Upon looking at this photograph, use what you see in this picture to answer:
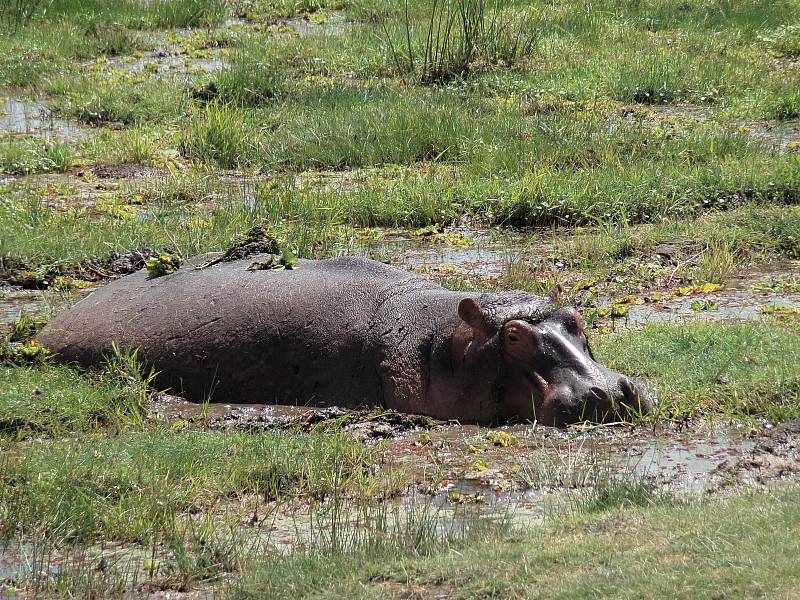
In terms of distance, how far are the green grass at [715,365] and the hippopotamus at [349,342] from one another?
35cm

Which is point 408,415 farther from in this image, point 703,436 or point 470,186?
point 470,186

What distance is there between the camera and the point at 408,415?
21.5ft

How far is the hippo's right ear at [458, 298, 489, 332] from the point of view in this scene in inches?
252

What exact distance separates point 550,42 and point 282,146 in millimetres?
5576

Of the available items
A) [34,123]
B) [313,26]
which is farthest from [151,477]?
[313,26]

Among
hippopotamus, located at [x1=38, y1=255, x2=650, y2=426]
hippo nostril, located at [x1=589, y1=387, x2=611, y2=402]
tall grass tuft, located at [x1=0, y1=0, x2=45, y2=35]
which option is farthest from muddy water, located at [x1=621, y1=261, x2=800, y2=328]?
tall grass tuft, located at [x1=0, y1=0, x2=45, y2=35]

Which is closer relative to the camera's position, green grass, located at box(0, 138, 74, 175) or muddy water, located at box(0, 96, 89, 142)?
green grass, located at box(0, 138, 74, 175)

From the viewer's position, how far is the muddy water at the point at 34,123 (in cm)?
1391

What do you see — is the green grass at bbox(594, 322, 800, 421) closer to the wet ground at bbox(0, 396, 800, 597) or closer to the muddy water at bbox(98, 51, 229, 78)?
the wet ground at bbox(0, 396, 800, 597)

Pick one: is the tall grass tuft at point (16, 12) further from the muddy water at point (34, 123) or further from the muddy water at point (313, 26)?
the muddy water at point (313, 26)

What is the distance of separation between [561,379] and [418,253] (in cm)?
380

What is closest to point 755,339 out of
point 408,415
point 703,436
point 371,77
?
point 703,436

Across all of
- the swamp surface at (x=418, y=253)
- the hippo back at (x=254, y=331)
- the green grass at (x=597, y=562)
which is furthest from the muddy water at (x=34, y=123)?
the green grass at (x=597, y=562)

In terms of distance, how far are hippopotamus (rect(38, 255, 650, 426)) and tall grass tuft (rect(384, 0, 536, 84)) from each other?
815 cm
